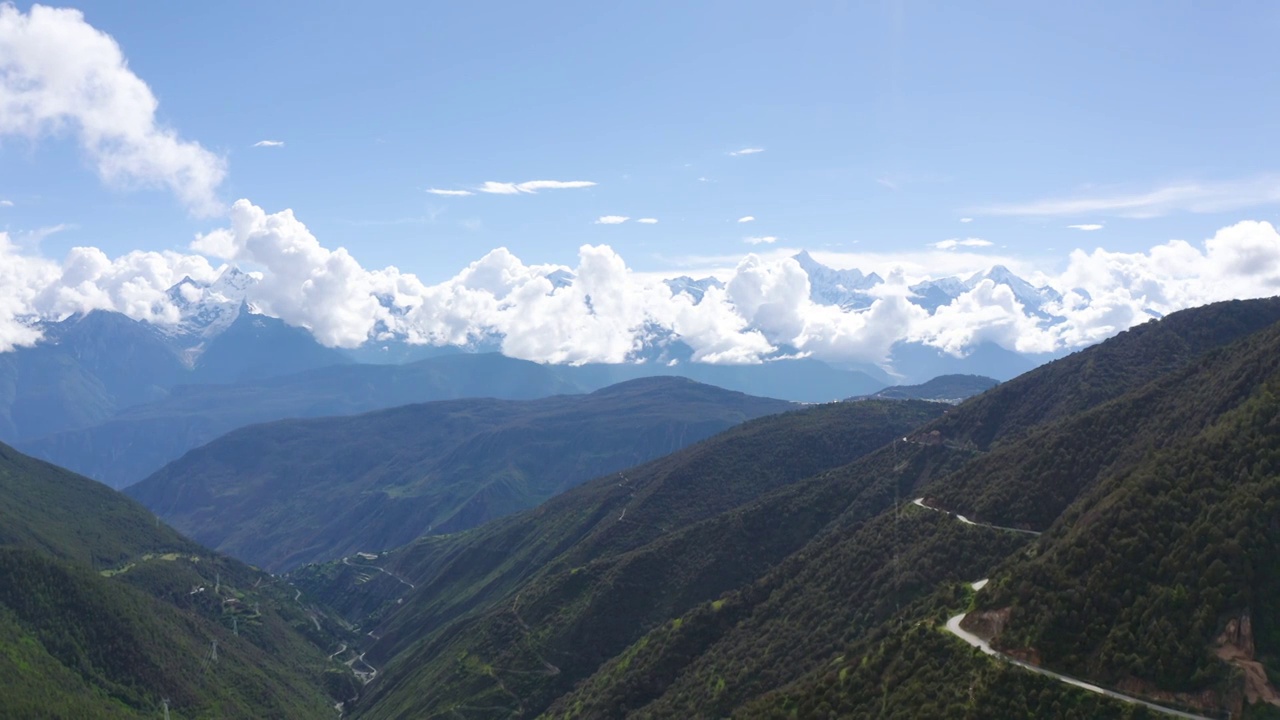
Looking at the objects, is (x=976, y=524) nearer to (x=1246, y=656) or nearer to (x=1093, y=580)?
(x=1093, y=580)

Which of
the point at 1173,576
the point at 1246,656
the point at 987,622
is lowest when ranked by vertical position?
the point at 987,622

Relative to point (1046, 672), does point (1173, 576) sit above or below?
above

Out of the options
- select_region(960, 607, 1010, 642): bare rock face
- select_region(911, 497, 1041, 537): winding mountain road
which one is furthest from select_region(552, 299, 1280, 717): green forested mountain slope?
select_region(911, 497, 1041, 537): winding mountain road

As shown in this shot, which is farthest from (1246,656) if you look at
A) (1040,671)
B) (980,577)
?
(980,577)

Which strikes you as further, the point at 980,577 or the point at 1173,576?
the point at 980,577

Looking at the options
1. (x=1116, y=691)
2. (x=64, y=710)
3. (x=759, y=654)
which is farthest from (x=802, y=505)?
(x=64, y=710)

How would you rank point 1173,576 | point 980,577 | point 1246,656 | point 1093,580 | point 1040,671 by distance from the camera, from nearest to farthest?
1. point 1246,656
2. point 1040,671
3. point 1173,576
4. point 1093,580
5. point 980,577

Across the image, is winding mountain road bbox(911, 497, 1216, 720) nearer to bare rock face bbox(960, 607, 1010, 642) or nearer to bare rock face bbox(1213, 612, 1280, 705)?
bare rock face bbox(960, 607, 1010, 642)

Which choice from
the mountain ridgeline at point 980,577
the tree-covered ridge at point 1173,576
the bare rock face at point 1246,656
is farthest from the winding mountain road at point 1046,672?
the bare rock face at point 1246,656
